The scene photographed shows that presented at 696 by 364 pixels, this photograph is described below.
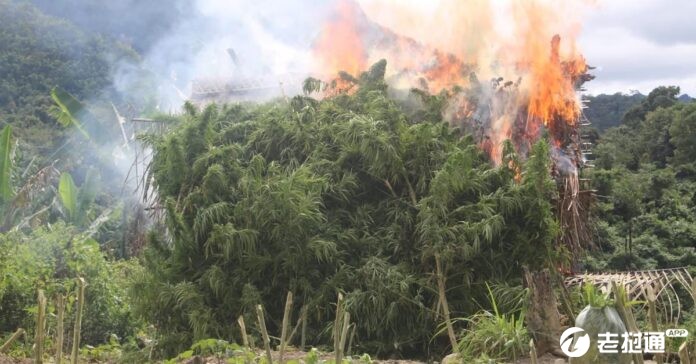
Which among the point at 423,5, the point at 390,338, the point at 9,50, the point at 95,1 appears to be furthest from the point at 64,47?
the point at 390,338

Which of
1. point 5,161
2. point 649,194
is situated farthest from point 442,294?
point 649,194

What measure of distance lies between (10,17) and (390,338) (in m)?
26.8

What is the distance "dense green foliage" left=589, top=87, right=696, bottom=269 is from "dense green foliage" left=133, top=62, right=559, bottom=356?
283 inches

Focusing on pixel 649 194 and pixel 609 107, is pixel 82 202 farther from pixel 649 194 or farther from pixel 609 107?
pixel 609 107

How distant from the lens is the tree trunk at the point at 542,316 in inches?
255

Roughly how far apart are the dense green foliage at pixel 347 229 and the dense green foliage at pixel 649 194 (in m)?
7.19

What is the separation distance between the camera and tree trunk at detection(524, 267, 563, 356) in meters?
6.47

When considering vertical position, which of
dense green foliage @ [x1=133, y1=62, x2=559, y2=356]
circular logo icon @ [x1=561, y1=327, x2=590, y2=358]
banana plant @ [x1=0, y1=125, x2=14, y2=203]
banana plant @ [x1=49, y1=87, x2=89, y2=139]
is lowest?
circular logo icon @ [x1=561, y1=327, x2=590, y2=358]

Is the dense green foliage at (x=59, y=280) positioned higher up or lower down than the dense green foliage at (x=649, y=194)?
lower down

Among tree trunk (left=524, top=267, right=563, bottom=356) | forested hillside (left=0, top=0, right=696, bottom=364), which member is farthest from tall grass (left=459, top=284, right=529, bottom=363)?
tree trunk (left=524, top=267, right=563, bottom=356)

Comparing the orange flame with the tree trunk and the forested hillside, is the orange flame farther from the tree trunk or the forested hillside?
the tree trunk

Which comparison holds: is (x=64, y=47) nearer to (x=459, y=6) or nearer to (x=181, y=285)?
(x=459, y=6)

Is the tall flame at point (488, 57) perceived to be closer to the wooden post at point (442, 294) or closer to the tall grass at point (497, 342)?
the wooden post at point (442, 294)

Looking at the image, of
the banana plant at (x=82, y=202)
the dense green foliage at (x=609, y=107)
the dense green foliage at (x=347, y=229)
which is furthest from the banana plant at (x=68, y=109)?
the dense green foliage at (x=609, y=107)
